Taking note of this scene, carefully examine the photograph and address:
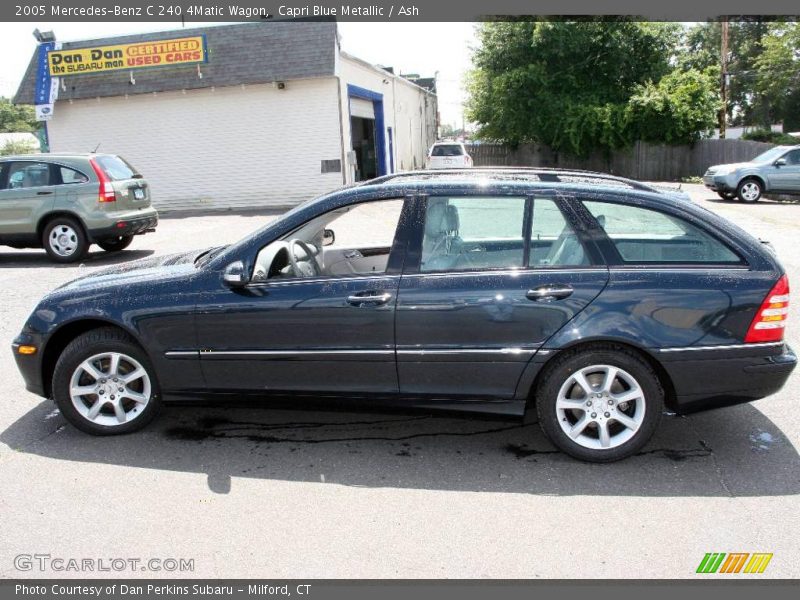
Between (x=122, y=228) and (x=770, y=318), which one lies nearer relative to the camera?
(x=770, y=318)

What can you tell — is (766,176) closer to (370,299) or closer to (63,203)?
(63,203)

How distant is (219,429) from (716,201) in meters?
18.8

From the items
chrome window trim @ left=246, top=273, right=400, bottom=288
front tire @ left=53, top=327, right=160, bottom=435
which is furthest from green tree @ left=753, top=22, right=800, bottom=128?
front tire @ left=53, top=327, right=160, bottom=435

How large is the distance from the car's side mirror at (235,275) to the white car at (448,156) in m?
21.3

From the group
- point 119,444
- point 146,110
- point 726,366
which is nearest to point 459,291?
point 726,366

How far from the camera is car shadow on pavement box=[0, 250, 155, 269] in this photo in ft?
37.8

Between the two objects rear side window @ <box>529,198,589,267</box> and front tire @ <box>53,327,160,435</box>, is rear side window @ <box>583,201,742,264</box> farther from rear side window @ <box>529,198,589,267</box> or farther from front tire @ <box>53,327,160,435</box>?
front tire @ <box>53,327,160,435</box>

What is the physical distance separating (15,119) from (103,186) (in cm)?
7491

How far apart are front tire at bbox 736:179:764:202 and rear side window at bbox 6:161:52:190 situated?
663 inches

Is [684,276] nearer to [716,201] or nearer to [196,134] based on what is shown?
[716,201]

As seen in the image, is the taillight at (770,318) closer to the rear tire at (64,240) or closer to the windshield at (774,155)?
the rear tire at (64,240)

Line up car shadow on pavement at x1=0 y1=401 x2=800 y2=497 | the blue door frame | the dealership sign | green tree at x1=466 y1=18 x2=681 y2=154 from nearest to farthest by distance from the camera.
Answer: car shadow on pavement at x1=0 y1=401 x2=800 y2=497, the dealership sign, the blue door frame, green tree at x1=466 y1=18 x2=681 y2=154

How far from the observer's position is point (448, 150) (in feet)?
84.2

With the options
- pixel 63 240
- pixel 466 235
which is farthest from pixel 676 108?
pixel 466 235
